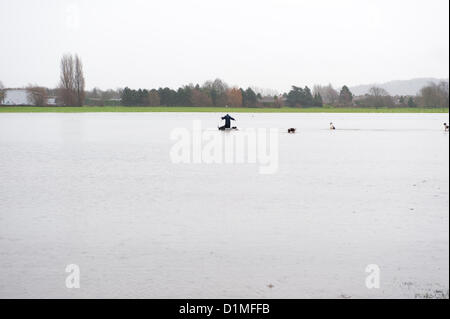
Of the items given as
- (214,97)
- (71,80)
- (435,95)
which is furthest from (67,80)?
(435,95)

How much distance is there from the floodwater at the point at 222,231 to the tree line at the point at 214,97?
7383 centimetres

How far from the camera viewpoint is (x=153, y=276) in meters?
6.82

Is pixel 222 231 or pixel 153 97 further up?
pixel 153 97

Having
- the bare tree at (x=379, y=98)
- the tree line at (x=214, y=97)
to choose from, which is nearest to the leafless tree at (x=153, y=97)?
the tree line at (x=214, y=97)

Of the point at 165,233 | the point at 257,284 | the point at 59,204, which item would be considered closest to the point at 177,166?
the point at 59,204

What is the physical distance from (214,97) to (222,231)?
106 m

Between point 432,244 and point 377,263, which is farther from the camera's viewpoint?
point 432,244

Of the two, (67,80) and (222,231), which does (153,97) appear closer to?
(67,80)

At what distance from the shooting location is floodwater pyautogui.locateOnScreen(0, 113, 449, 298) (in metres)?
6.56

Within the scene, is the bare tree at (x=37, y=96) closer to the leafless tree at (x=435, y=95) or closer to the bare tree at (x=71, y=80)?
the bare tree at (x=71, y=80)

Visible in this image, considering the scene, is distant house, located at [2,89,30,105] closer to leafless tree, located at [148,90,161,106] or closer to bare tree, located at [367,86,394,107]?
leafless tree, located at [148,90,161,106]

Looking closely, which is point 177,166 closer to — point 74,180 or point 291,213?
point 74,180

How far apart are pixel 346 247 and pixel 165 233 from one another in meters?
3.19

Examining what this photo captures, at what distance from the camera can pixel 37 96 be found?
311ft
